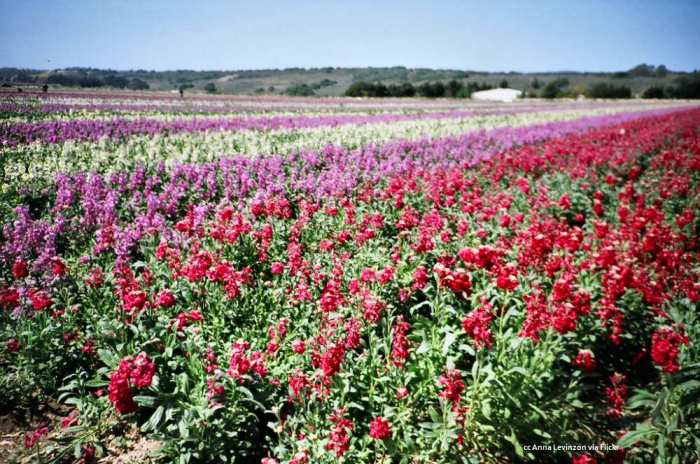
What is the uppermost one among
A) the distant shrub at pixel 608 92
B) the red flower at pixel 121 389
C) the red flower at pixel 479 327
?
the distant shrub at pixel 608 92

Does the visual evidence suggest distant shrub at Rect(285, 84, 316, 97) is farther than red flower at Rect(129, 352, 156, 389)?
Yes

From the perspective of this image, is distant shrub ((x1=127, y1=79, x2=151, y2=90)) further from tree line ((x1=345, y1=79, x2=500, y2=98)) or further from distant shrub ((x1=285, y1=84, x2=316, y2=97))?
tree line ((x1=345, y1=79, x2=500, y2=98))

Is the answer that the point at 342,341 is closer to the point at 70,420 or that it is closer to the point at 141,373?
the point at 141,373

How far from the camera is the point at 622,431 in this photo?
142 inches

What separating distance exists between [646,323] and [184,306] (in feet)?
18.9

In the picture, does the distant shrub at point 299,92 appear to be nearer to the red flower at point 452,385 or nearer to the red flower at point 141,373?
the red flower at point 141,373

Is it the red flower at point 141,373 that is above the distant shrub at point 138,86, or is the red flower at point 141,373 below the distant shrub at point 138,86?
below

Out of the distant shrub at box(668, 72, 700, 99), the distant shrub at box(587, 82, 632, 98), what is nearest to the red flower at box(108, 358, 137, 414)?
the distant shrub at box(587, 82, 632, 98)

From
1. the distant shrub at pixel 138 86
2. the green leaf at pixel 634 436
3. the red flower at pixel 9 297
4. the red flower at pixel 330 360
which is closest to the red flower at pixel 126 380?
the red flower at pixel 330 360

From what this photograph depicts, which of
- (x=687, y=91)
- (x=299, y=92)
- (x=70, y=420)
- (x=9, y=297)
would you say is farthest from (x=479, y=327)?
(x=687, y=91)

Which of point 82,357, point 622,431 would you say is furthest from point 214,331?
point 622,431

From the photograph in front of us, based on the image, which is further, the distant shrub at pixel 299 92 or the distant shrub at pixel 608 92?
the distant shrub at pixel 608 92

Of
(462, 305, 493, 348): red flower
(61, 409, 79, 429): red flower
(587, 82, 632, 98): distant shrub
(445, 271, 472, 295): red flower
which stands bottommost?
(61, 409, 79, 429): red flower

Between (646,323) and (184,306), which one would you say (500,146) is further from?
(184,306)
